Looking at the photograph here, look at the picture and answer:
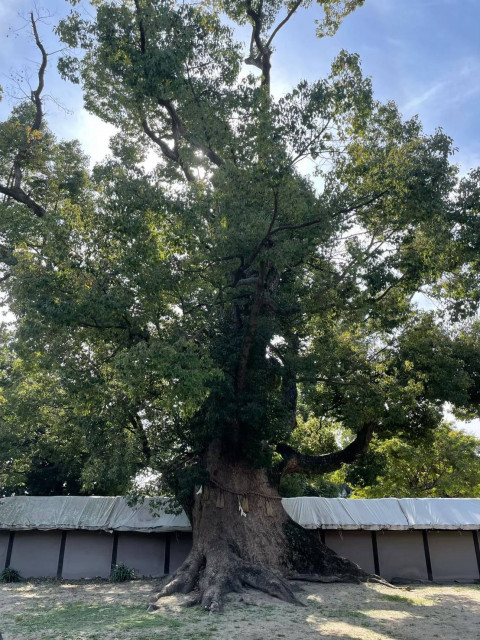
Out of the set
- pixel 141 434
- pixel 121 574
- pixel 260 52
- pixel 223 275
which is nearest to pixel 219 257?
pixel 223 275

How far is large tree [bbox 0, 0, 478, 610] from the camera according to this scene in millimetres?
10188

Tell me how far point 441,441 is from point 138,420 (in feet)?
59.1

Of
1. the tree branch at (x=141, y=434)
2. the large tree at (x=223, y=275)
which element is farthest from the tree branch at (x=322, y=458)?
the tree branch at (x=141, y=434)

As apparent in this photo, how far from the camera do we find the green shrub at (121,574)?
15227mm

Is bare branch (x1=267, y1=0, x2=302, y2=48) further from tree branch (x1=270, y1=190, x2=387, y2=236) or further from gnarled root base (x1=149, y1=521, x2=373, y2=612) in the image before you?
gnarled root base (x1=149, y1=521, x2=373, y2=612)

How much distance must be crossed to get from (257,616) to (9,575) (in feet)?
33.0

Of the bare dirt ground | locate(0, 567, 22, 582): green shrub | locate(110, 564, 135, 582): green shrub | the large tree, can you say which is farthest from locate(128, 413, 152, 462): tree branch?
locate(0, 567, 22, 582): green shrub

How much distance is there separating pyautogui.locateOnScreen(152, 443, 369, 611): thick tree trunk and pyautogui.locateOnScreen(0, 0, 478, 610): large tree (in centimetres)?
6

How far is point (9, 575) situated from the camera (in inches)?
610

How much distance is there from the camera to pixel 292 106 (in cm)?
1014

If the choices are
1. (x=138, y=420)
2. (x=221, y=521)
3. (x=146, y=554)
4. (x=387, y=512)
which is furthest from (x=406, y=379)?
(x=146, y=554)

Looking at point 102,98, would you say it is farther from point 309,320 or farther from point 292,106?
point 309,320

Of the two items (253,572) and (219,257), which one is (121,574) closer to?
(253,572)

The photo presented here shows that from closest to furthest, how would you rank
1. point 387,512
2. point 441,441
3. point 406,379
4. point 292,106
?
point 292,106 → point 406,379 → point 387,512 → point 441,441
